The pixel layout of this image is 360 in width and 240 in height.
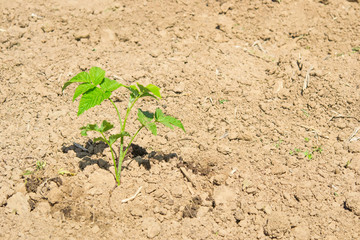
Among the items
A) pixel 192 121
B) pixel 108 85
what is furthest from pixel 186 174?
pixel 108 85

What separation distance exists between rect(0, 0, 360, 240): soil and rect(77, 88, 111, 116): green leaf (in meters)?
0.71

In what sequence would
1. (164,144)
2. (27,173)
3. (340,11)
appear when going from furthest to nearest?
(340,11) → (164,144) → (27,173)

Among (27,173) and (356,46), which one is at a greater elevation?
(356,46)

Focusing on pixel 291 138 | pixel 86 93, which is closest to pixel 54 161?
pixel 86 93

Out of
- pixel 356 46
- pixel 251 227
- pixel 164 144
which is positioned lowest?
pixel 251 227

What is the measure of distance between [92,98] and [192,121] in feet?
3.67

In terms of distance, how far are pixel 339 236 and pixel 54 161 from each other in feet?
7.32

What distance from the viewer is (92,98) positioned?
89.0 inches

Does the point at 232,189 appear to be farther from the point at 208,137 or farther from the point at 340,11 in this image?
the point at 340,11

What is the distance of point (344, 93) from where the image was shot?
333 cm

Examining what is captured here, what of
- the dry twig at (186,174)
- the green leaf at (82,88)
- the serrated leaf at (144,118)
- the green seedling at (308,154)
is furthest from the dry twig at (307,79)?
the green leaf at (82,88)

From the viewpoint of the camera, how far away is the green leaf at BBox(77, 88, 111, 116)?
222 cm

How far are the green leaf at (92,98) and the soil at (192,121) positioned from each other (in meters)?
0.71

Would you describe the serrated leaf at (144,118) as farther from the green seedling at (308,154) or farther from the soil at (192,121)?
the green seedling at (308,154)
